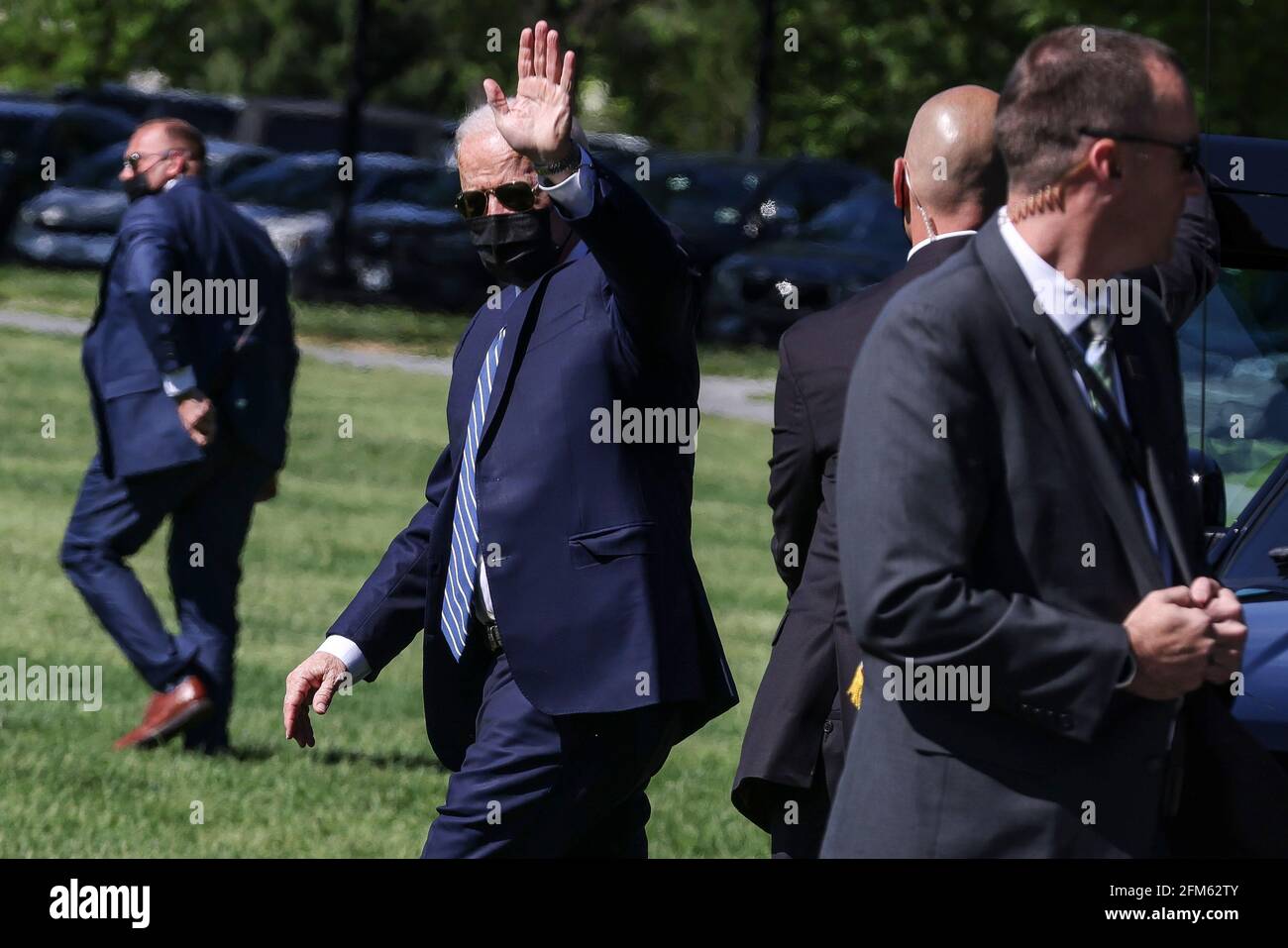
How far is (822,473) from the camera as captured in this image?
4.15 m

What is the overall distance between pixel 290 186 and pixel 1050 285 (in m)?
25.3

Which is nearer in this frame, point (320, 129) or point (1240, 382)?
point (1240, 382)

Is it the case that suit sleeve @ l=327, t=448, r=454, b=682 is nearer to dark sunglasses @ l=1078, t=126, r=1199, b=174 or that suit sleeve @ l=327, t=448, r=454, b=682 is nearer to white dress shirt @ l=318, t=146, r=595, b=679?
white dress shirt @ l=318, t=146, r=595, b=679

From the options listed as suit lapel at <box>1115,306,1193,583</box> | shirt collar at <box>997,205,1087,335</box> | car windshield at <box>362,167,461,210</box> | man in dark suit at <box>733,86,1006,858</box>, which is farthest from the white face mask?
car windshield at <box>362,167,461,210</box>

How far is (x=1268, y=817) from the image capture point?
306 cm

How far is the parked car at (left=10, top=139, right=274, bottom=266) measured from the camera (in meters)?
27.3

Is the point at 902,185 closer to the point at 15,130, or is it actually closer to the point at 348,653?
the point at 348,653

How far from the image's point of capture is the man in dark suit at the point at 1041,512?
9.23 feet

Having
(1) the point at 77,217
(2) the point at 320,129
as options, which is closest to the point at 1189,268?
(1) the point at 77,217

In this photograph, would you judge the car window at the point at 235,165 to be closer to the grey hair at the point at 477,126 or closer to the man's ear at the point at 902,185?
the grey hair at the point at 477,126

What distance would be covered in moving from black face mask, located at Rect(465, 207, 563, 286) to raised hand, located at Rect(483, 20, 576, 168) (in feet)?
1.97

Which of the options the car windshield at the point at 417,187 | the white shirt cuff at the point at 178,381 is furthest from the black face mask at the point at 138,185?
the car windshield at the point at 417,187

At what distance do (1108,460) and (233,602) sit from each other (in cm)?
557
